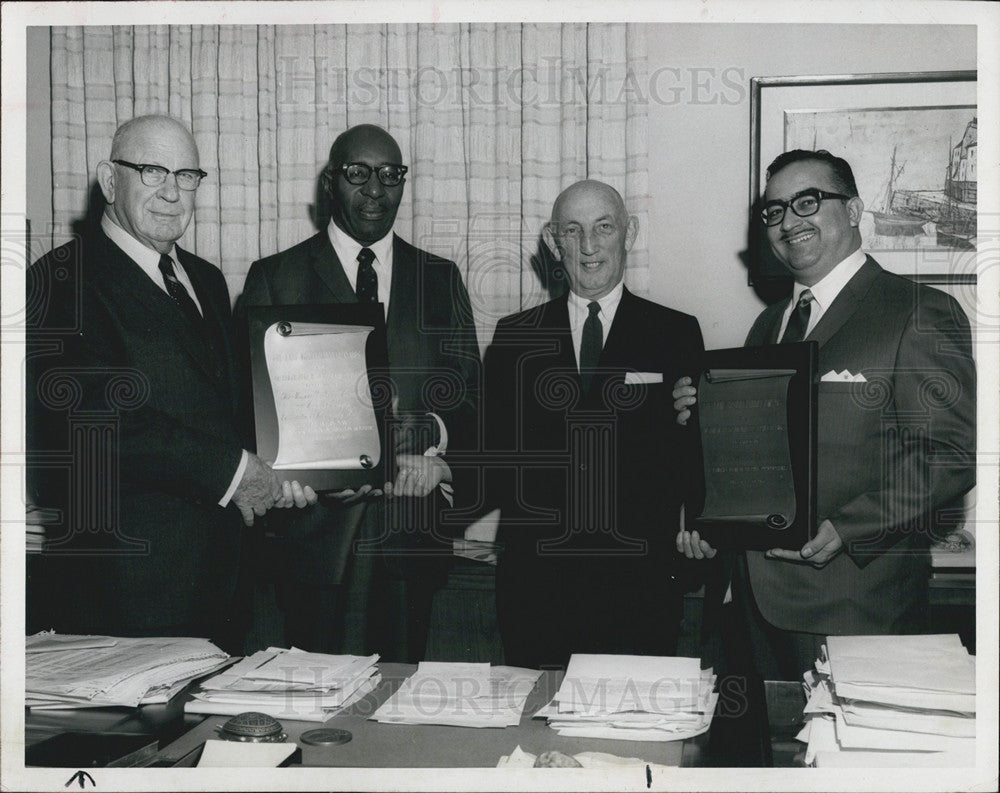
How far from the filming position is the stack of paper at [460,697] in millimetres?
2029

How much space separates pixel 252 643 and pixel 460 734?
1004mm

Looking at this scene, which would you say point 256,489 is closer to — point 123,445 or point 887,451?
point 123,445

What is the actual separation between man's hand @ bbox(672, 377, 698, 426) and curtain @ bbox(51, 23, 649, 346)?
0.97ft

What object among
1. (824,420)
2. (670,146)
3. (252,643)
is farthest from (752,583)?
(252,643)

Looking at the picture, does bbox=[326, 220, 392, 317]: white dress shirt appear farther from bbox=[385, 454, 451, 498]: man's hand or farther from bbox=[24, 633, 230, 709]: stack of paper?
bbox=[24, 633, 230, 709]: stack of paper

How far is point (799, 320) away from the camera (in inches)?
104

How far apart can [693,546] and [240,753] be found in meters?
1.31

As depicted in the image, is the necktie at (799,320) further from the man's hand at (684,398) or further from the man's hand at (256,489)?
the man's hand at (256,489)

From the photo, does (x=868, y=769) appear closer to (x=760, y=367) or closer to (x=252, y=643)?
(x=760, y=367)

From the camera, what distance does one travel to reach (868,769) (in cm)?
197

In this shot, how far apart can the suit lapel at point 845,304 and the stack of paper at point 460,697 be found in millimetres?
1160

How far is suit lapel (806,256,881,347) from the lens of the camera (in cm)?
261

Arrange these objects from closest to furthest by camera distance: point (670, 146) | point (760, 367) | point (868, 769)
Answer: point (868, 769) < point (760, 367) < point (670, 146)

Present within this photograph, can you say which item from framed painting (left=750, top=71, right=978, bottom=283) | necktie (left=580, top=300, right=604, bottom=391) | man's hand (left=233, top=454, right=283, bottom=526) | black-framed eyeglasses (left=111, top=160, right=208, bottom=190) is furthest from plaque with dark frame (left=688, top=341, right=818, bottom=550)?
black-framed eyeglasses (left=111, top=160, right=208, bottom=190)
